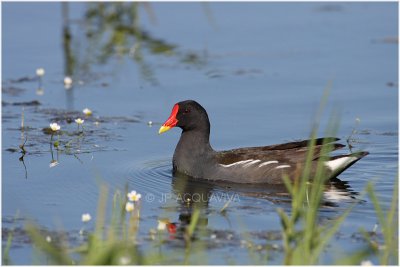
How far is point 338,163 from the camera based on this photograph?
28.1ft

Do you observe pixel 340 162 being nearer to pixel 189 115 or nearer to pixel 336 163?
pixel 336 163

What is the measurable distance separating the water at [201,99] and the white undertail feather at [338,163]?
0.22 m

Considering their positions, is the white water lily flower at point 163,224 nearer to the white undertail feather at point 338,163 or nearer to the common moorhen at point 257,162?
the common moorhen at point 257,162

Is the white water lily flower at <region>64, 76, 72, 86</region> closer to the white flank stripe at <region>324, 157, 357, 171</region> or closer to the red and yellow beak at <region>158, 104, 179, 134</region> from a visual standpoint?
the red and yellow beak at <region>158, 104, 179, 134</region>

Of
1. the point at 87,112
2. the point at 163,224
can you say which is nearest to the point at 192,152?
the point at 87,112

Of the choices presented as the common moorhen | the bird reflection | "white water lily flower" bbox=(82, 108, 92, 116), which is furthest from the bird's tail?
"white water lily flower" bbox=(82, 108, 92, 116)

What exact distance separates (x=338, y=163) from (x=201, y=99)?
2.93m

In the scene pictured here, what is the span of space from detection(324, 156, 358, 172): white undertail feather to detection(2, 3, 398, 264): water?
219 mm

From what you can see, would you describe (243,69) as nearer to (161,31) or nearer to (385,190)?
(161,31)

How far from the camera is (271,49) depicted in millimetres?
13039

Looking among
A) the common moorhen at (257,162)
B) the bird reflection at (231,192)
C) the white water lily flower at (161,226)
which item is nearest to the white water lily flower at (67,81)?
the common moorhen at (257,162)

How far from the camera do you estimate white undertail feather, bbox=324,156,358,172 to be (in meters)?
8.41

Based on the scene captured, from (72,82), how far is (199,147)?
10.4ft

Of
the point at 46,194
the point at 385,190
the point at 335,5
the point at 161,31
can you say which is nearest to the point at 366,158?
the point at 385,190
